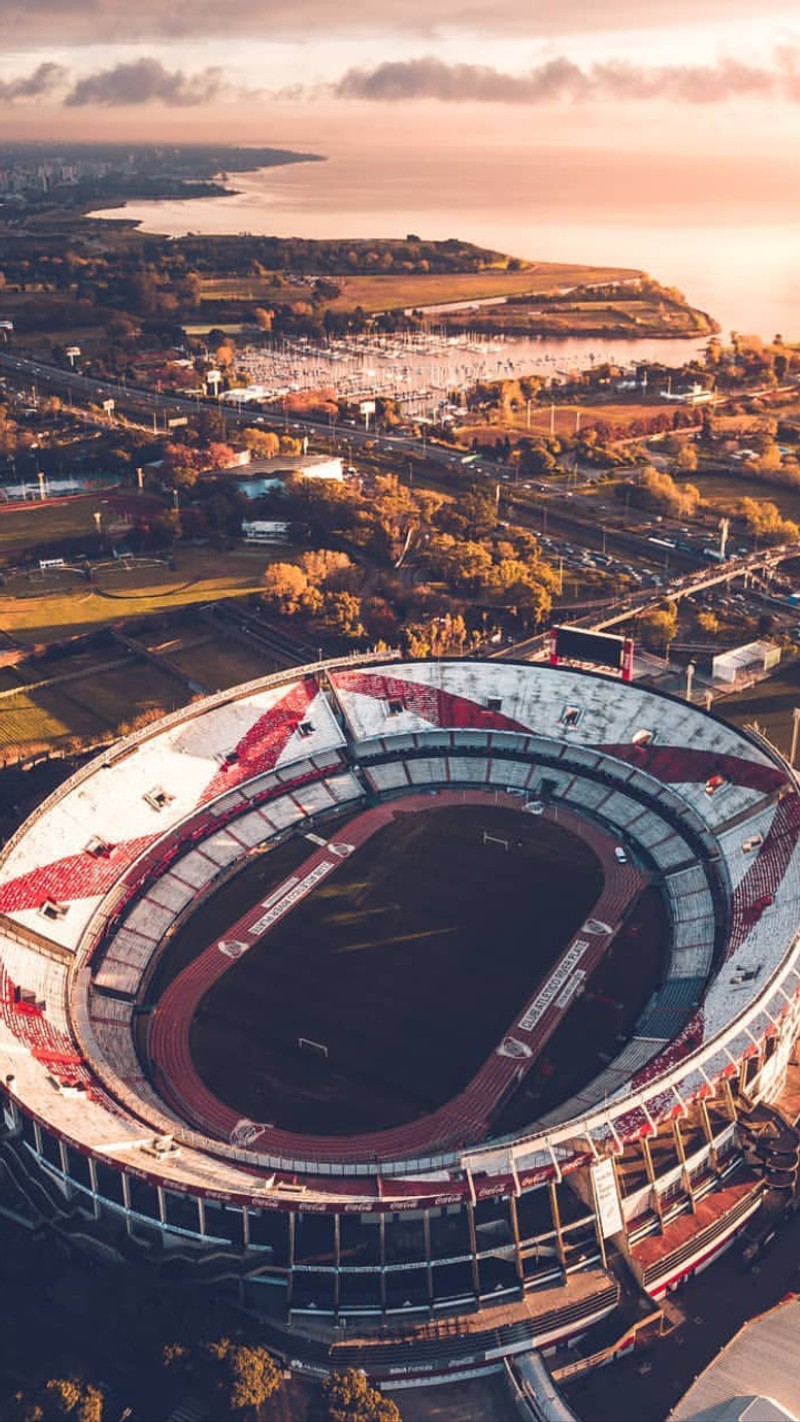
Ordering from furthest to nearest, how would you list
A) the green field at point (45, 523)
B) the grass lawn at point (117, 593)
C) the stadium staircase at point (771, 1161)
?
the green field at point (45, 523) → the grass lawn at point (117, 593) → the stadium staircase at point (771, 1161)

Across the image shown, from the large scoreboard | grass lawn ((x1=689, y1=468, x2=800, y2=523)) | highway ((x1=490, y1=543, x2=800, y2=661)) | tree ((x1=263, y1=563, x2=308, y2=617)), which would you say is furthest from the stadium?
grass lawn ((x1=689, y1=468, x2=800, y2=523))

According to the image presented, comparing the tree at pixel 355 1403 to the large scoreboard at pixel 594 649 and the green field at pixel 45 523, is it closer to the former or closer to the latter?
the large scoreboard at pixel 594 649

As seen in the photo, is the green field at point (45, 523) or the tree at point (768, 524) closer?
the tree at point (768, 524)

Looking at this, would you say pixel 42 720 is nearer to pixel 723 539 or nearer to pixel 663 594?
pixel 663 594

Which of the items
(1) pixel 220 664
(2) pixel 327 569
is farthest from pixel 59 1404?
(2) pixel 327 569

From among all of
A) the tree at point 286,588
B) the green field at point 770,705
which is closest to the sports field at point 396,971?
the green field at point 770,705

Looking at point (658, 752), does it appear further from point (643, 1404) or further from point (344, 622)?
point (643, 1404)
